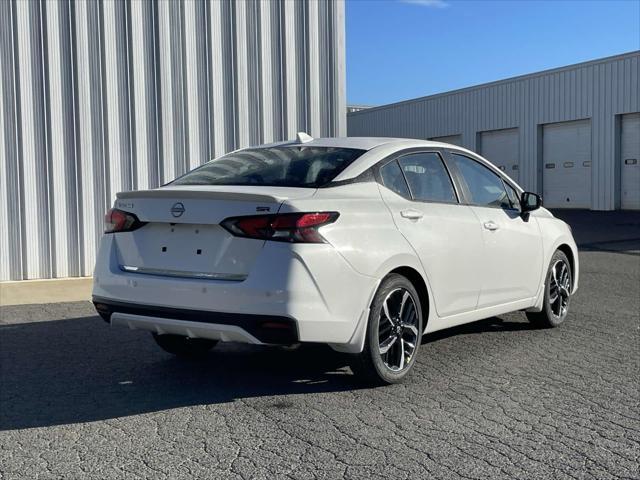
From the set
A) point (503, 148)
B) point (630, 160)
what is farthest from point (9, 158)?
point (503, 148)

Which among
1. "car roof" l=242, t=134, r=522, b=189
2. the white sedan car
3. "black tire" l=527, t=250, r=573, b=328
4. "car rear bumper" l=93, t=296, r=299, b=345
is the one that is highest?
"car roof" l=242, t=134, r=522, b=189

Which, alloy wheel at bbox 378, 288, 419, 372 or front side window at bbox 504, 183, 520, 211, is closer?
alloy wheel at bbox 378, 288, 419, 372

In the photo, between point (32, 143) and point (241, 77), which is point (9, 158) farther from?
point (241, 77)

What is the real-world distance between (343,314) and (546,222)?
3.14 meters

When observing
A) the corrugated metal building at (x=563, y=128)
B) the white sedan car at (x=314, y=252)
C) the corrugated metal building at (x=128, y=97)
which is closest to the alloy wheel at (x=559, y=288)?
the white sedan car at (x=314, y=252)

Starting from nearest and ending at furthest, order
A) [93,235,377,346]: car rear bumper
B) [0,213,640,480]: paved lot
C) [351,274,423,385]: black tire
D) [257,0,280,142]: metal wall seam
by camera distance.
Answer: [0,213,640,480]: paved lot → [93,235,377,346]: car rear bumper → [351,274,423,385]: black tire → [257,0,280,142]: metal wall seam

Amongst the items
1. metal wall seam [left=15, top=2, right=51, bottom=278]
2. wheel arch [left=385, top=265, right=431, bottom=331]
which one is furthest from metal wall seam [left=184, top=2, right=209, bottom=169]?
wheel arch [left=385, top=265, right=431, bottom=331]

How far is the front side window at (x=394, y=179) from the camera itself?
5.15 metres

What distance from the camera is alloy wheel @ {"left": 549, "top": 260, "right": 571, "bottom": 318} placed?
696 cm

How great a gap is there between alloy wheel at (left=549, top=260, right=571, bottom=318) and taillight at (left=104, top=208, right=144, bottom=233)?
3.97 metres

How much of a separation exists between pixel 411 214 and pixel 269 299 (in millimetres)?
1370

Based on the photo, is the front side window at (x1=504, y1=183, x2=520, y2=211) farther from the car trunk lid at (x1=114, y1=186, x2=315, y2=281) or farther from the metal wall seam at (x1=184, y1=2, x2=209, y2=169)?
the metal wall seam at (x1=184, y1=2, x2=209, y2=169)

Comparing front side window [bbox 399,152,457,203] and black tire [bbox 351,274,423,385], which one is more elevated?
front side window [bbox 399,152,457,203]

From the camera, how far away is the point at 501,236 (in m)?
6.07
